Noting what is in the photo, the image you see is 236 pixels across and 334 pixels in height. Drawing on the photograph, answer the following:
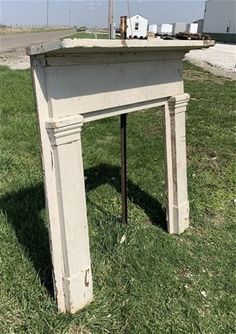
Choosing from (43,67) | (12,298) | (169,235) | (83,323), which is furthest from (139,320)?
(43,67)

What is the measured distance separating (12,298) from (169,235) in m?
1.38

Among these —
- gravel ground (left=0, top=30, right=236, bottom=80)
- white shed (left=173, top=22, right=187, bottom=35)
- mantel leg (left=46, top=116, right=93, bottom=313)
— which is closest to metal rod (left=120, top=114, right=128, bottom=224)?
mantel leg (left=46, top=116, right=93, bottom=313)

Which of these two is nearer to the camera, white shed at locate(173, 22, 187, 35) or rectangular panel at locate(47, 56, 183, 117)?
rectangular panel at locate(47, 56, 183, 117)

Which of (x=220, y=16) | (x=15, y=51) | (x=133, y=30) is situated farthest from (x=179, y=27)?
(x=133, y=30)

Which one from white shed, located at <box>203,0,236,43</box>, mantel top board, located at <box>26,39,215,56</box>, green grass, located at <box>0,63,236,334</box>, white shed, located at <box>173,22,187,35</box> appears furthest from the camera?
white shed, located at <box>173,22,187,35</box>

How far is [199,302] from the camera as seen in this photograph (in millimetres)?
→ 2615

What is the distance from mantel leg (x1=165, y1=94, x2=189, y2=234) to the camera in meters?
3.06

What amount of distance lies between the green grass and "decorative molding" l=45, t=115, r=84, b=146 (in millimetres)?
946

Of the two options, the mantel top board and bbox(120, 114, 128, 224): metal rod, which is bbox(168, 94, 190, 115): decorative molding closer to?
bbox(120, 114, 128, 224): metal rod

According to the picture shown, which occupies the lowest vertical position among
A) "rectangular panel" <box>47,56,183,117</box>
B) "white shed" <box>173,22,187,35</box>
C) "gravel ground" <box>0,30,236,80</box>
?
"white shed" <box>173,22,187,35</box>

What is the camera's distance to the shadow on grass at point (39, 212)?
2738mm

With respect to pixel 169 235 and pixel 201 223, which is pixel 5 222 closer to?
pixel 169 235

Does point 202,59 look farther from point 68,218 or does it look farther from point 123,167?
point 68,218

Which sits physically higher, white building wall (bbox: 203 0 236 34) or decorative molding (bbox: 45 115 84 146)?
decorative molding (bbox: 45 115 84 146)
